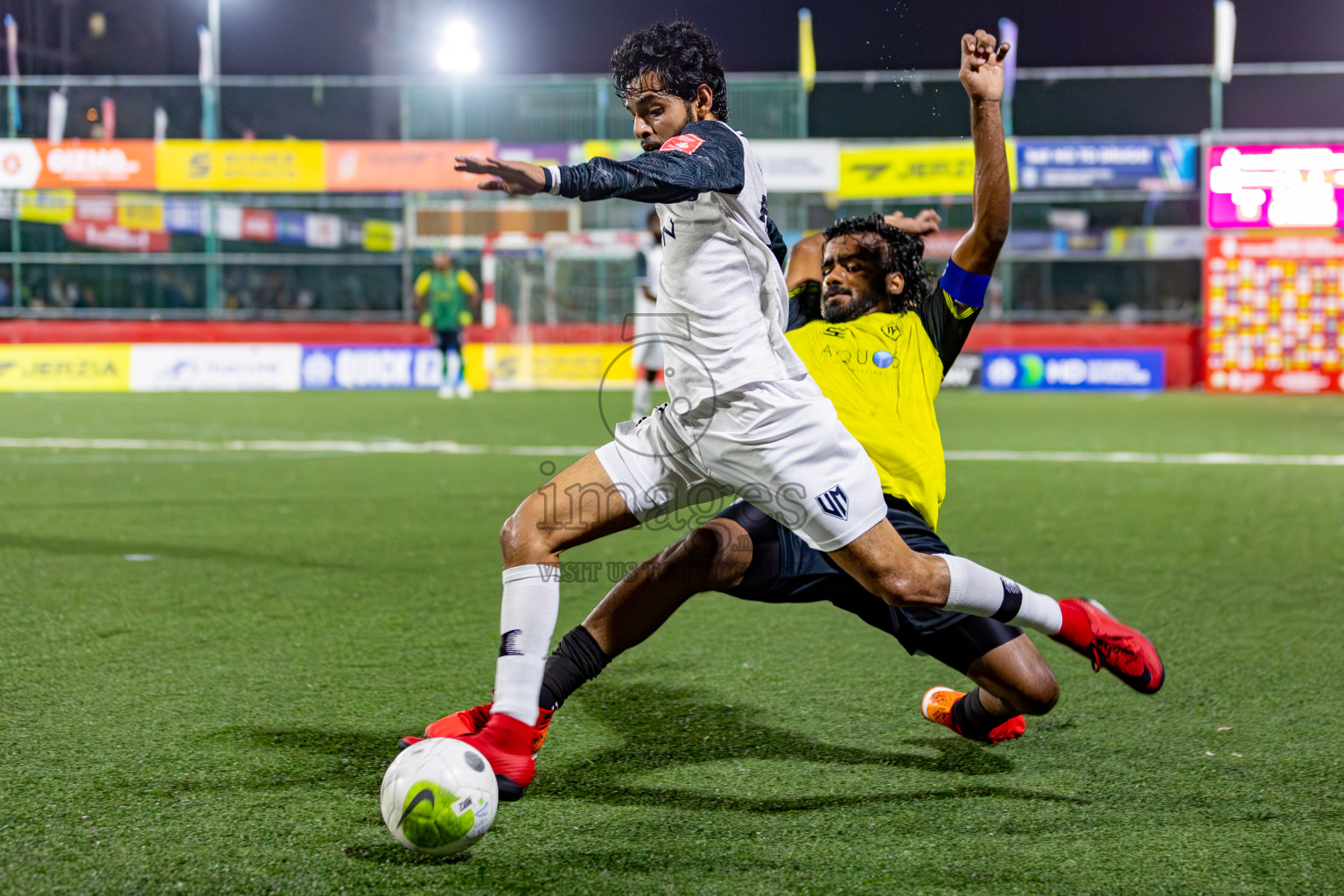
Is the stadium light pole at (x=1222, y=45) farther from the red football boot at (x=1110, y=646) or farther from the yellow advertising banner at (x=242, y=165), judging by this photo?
the red football boot at (x=1110, y=646)

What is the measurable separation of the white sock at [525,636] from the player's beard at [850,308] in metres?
1.23

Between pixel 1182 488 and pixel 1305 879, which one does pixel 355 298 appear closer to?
pixel 1182 488

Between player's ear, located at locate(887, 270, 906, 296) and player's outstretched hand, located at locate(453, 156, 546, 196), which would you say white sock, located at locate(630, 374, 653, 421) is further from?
player's outstretched hand, located at locate(453, 156, 546, 196)

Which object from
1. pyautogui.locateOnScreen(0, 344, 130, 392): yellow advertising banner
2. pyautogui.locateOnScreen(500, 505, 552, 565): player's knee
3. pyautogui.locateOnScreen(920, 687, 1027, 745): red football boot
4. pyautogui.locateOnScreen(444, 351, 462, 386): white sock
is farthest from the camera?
pyautogui.locateOnScreen(0, 344, 130, 392): yellow advertising banner

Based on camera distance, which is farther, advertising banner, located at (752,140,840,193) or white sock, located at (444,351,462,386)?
advertising banner, located at (752,140,840,193)

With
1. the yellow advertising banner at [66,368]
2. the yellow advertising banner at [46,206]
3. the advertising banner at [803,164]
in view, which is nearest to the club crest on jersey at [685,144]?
the advertising banner at [803,164]

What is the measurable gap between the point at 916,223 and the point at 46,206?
24.3 meters

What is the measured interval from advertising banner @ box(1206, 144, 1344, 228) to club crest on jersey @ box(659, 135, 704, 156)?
21.8 metres

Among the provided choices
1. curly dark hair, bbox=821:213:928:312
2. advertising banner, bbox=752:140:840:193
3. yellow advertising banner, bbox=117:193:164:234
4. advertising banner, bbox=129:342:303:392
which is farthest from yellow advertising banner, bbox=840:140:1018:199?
curly dark hair, bbox=821:213:928:312

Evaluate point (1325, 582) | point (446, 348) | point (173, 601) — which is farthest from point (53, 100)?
point (1325, 582)

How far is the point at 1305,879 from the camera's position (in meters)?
2.66

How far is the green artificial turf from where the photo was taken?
2744 millimetres

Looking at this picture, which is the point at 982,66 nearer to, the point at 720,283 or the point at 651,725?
the point at 720,283

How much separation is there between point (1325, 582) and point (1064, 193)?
19.4 metres
